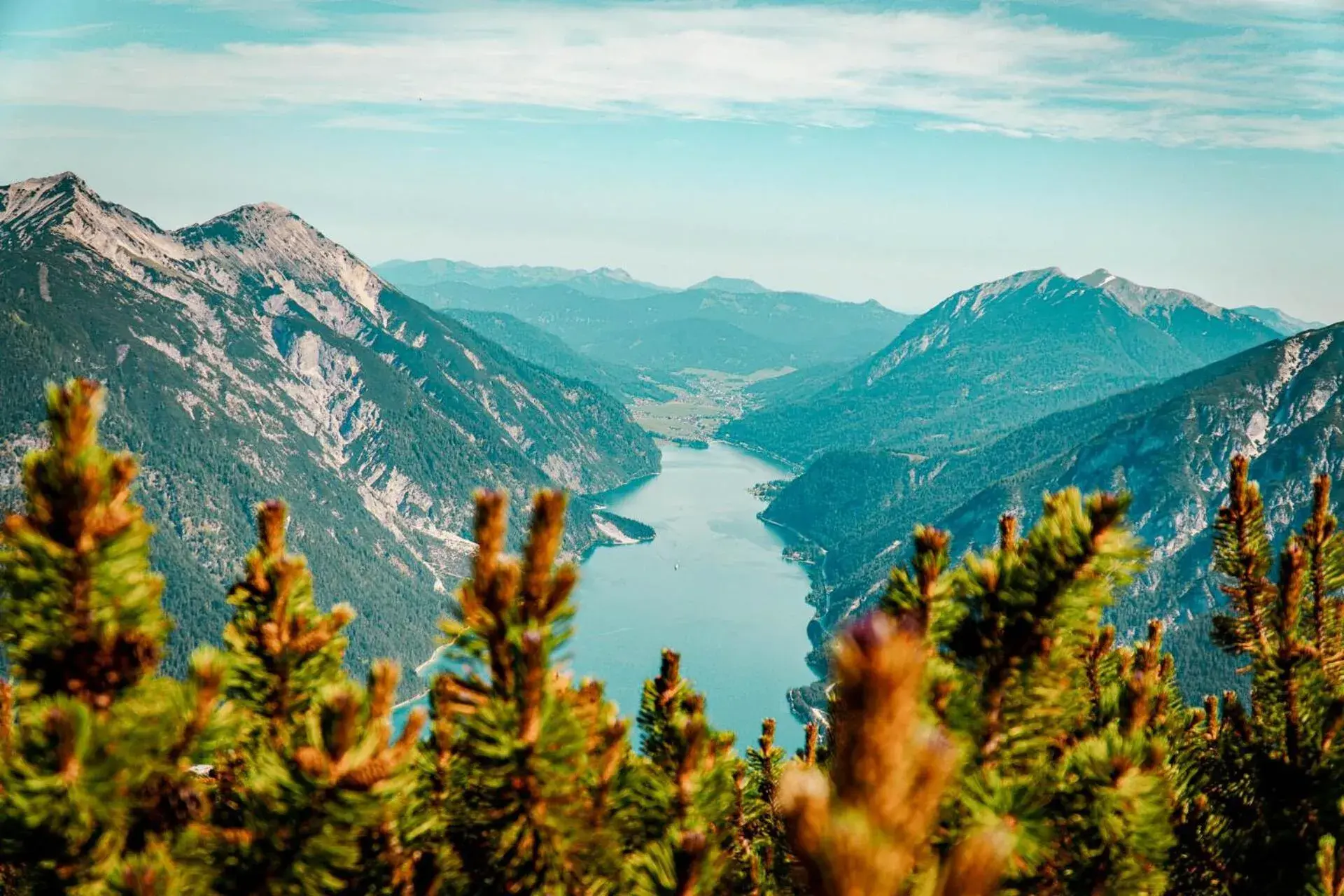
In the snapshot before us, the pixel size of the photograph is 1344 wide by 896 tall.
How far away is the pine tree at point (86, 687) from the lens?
4953mm

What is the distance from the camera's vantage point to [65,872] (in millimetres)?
5074

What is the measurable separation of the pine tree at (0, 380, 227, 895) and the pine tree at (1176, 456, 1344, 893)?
20.6ft

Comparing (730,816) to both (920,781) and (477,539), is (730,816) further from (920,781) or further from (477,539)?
(920,781)

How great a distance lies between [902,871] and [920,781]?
11.0 inches

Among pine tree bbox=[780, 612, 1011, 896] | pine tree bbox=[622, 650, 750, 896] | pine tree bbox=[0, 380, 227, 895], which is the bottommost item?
pine tree bbox=[622, 650, 750, 896]

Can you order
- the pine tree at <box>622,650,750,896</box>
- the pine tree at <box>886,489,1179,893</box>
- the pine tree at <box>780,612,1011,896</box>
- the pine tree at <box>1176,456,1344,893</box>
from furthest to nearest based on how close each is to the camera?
the pine tree at <box>1176,456,1344,893</box>, the pine tree at <box>886,489,1179,893</box>, the pine tree at <box>622,650,750,896</box>, the pine tree at <box>780,612,1011,896</box>

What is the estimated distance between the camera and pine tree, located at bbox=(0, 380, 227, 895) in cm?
495

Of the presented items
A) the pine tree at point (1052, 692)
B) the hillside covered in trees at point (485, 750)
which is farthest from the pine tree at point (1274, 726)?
the pine tree at point (1052, 692)

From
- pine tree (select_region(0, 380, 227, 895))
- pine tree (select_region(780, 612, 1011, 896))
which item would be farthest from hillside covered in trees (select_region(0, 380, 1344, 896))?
pine tree (select_region(780, 612, 1011, 896))

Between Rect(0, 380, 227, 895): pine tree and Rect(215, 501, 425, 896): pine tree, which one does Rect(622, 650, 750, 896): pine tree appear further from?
Rect(0, 380, 227, 895): pine tree

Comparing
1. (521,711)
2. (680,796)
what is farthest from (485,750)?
(680,796)

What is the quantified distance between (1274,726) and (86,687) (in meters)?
8.03

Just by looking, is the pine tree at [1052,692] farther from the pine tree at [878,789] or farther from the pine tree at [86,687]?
the pine tree at [86,687]

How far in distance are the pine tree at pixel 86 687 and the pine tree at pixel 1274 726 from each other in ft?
20.6
